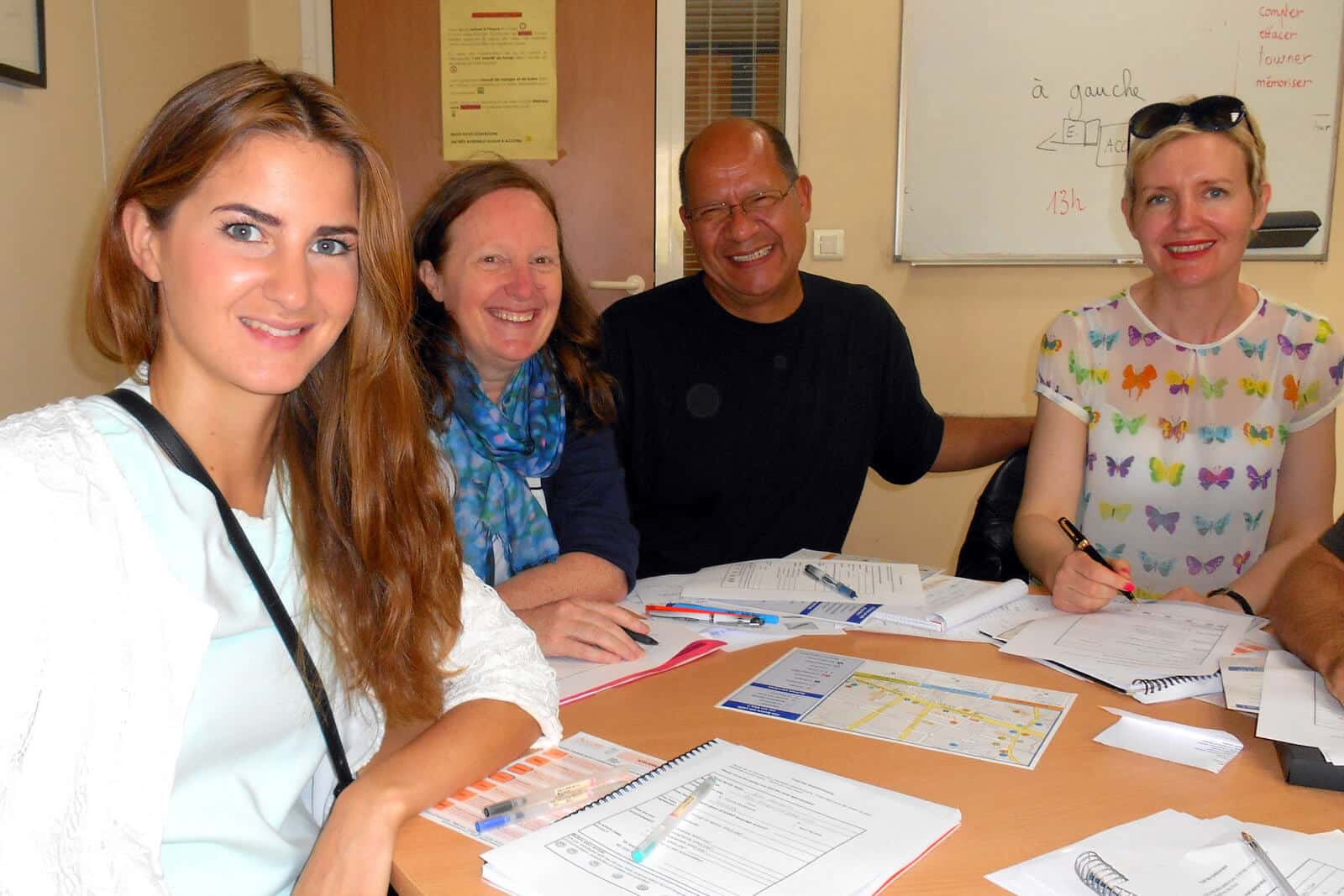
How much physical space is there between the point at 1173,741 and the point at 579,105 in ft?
8.90

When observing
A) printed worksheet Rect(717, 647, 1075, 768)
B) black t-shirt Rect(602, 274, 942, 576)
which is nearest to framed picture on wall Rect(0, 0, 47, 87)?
black t-shirt Rect(602, 274, 942, 576)

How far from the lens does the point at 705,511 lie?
2201mm

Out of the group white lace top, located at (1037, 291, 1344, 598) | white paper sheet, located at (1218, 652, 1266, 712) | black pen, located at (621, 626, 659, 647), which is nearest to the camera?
white paper sheet, located at (1218, 652, 1266, 712)

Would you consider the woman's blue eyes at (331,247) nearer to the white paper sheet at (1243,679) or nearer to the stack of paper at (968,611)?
the stack of paper at (968,611)

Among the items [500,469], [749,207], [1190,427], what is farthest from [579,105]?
[1190,427]

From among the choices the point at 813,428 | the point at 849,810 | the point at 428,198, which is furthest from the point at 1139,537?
the point at 428,198

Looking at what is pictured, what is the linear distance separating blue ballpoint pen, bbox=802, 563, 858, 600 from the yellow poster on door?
2075mm

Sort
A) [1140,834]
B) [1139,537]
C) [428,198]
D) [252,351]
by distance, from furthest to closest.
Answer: [1139,537] → [428,198] → [252,351] → [1140,834]

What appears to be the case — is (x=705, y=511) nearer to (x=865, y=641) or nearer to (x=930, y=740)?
(x=865, y=641)

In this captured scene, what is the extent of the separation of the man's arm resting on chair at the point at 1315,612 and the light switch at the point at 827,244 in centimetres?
199

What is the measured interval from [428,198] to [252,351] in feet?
2.64

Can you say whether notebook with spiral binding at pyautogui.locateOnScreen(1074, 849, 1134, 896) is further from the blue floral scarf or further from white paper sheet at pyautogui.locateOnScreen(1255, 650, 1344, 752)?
the blue floral scarf

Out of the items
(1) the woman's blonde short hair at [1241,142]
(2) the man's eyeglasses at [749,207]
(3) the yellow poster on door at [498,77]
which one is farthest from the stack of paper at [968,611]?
(3) the yellow poster on door at [498,77]

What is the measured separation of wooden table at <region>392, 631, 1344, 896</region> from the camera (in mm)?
842
